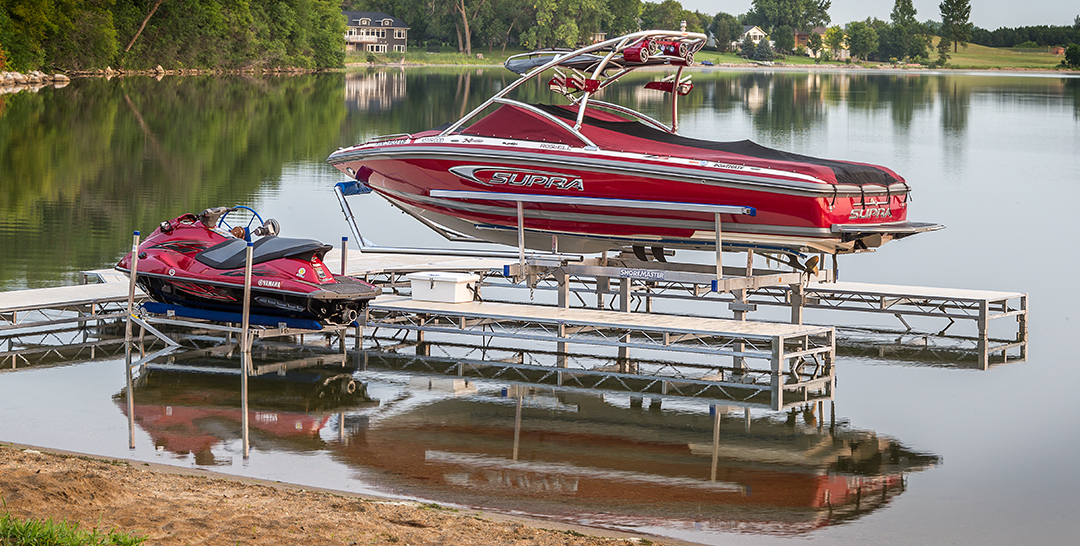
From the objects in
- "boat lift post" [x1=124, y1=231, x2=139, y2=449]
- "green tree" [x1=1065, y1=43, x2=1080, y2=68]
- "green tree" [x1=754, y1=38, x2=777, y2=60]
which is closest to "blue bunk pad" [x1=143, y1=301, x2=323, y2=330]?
"boat lift post" [x1=124, y1=231, x2=139, y2=449]

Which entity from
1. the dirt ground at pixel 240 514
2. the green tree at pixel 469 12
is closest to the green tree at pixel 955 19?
the green tree at pixel 469 12

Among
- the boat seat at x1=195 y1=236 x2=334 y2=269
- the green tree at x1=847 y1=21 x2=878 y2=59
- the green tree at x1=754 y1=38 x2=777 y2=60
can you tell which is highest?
the green tree at x1=847 y1=21 x2=878 y2=59

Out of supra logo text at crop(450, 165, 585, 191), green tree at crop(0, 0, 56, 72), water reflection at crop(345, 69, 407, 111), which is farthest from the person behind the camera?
green tree at crop(0, 0, 56, 72)

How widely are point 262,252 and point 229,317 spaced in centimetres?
77

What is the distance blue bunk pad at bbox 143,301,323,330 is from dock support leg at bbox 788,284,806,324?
16.3ft

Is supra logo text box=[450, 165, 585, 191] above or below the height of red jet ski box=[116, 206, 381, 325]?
above

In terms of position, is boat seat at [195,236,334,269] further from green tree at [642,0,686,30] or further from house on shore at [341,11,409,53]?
green tree at [642,0,686,30]

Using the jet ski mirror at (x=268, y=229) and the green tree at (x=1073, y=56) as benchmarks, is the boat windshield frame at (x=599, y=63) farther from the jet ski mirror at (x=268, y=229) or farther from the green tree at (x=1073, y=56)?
the green tree at (x=1073, y=56)

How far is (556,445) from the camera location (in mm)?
9766

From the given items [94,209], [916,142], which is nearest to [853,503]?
[94,209]

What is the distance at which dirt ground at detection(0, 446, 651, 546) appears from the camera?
6.71 m

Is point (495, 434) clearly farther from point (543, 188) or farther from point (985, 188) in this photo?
point (985, 188)

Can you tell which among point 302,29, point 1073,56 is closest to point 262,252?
point 302,29

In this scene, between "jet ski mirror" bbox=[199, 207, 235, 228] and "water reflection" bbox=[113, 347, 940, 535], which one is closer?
"water reflection" bbox=[113, 347, 940, 535]
